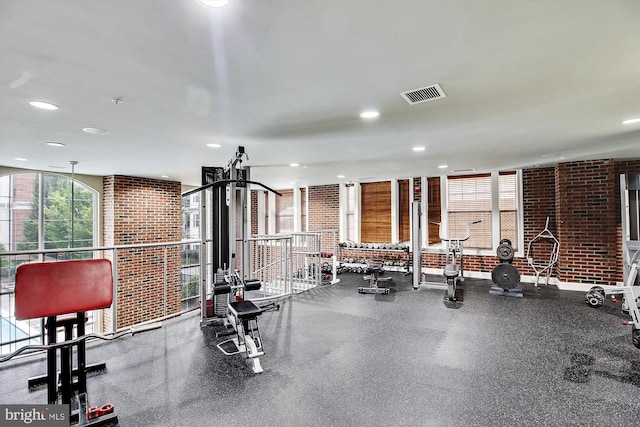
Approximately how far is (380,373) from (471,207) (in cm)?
576

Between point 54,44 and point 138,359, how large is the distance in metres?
2.83

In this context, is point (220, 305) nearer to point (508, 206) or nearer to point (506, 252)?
point (506, 252)

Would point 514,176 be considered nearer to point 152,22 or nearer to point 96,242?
point 152,22

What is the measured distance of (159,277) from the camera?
7648mm

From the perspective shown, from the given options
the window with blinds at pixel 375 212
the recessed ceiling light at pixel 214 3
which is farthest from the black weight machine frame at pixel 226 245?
the window with blinds at pixel 375 212

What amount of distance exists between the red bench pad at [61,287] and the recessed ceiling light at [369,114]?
8.49ft

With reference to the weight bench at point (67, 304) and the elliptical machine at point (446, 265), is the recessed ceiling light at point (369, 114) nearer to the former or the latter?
the weight bench at point (67, 304)

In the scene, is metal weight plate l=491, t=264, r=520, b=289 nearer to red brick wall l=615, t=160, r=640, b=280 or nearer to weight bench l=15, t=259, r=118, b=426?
red brick wall l=615, t=160, r=640, b=280

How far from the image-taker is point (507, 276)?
5.64m

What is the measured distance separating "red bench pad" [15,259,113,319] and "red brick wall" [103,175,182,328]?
5294 millimetres

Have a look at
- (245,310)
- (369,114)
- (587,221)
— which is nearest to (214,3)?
(369,114)

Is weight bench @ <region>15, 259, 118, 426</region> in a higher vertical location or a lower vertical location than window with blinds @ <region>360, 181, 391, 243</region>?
lower

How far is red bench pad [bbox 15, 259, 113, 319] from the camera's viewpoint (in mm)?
2045

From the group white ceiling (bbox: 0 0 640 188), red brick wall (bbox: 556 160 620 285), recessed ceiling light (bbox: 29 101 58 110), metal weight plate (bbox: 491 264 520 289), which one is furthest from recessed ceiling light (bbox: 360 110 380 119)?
red brick wall (bbox: 556 160 620 285)
